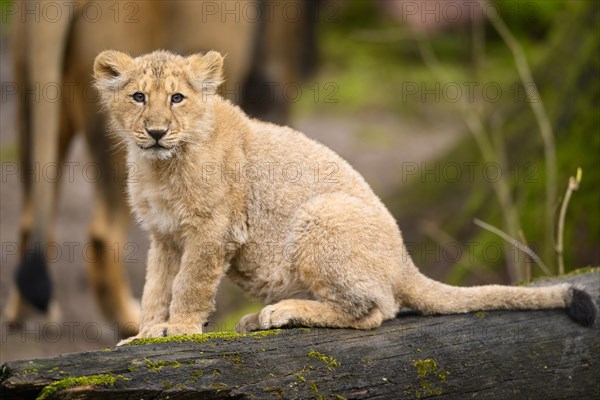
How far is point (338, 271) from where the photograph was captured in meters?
4.15

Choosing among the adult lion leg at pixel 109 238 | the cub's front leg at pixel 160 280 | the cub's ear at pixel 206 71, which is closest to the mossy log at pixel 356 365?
the cub's front leg at pixel 160 280

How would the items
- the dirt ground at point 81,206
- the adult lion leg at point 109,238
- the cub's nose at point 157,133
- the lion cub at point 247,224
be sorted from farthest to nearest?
1. the dirt ground at point 81,206
2. the adult lion leg at point 109,238
3. the lion cub at point 247,224
4. the cub's nose at point 157,133

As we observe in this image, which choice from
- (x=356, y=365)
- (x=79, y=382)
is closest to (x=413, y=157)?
(x=356, y=365)

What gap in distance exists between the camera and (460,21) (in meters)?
14.5

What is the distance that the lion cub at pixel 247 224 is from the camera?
416 cm

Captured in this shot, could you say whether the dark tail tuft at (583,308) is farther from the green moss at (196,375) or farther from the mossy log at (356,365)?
the green moss at (196,375)

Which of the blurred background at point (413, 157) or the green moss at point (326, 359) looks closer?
the green moss at point (326, 359)

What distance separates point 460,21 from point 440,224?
23.3 feet

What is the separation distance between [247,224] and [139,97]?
0.72m

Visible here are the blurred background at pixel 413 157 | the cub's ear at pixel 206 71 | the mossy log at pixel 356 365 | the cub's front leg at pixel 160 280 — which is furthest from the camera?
the blurred background at pixel 413 157

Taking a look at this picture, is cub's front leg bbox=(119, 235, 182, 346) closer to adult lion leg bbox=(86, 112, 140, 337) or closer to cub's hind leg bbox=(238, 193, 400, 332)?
cub's hind leg bbox=(238, 193, 400, 332)

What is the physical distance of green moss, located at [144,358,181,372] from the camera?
3.52m

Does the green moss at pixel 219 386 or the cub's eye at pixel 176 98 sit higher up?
the cub's eye at pixel 176 98

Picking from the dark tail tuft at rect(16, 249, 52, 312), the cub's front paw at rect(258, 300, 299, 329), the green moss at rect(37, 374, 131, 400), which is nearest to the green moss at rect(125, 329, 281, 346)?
the cub's front paw at rect(258, 300, 299, 329)
